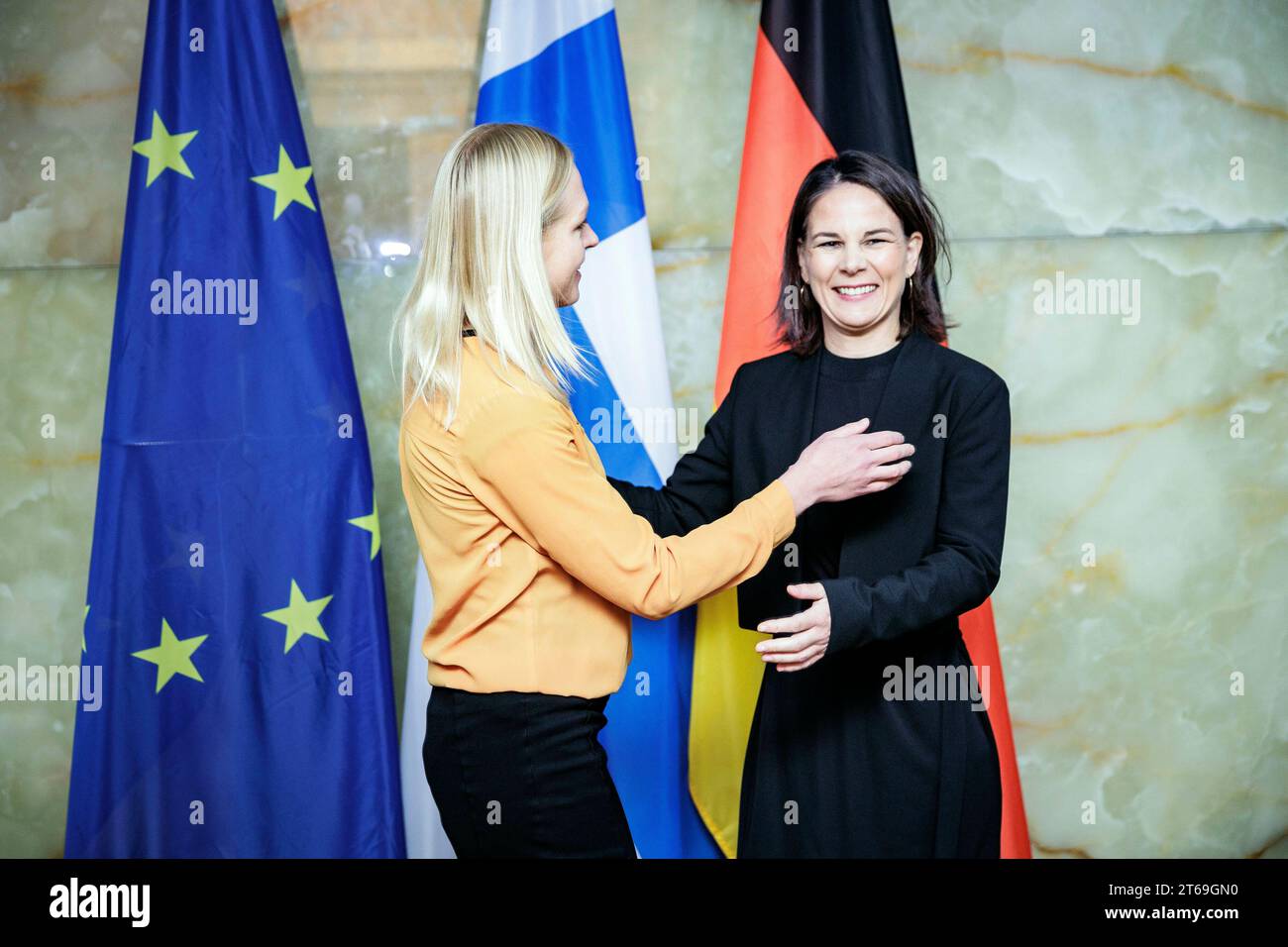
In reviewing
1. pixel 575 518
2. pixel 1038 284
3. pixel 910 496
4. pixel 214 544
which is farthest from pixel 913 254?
pixel 214 544

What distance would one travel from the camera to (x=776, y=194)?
2.05 m

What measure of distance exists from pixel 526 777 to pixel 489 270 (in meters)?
0.63

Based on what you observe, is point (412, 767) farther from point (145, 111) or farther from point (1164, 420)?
point (1164, 420)

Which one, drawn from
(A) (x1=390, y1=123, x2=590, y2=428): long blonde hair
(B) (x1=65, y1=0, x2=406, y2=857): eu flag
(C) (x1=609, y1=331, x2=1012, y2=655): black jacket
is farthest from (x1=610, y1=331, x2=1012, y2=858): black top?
(B) (x1=65, y1=0, x2=406, y2=857): eu flag

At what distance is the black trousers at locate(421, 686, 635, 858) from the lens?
4.33 feet

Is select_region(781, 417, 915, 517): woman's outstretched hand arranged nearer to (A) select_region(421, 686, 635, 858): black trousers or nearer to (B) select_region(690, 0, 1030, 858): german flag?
(A) select_region(421, 686, 635, 858): black trousers

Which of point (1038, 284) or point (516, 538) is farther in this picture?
point (1038, 284)

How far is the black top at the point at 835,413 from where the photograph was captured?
159cm

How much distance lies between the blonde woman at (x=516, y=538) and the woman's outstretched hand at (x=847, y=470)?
43mm

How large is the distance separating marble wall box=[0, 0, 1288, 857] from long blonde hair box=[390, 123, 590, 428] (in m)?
1.08

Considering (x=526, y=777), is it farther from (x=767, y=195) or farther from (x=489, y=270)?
(x=767, y=195)

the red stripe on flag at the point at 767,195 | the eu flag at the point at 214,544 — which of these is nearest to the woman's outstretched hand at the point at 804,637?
the red stripe on flag at the point at 767,195

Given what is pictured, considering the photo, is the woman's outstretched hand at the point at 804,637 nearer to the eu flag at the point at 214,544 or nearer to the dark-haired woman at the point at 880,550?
the dark-haired woman at the point at 880,550
